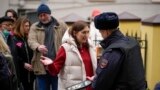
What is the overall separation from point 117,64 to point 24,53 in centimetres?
417

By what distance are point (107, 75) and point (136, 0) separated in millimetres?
16902

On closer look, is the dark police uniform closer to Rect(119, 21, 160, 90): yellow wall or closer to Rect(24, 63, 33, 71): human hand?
Rect(24, 63, 33, 71): human hand

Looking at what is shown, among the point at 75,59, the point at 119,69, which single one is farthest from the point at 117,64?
the point at 75,59

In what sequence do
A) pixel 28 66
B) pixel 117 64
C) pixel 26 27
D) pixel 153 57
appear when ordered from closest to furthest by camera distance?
pixel 117 64
pixel 28 66
pixel 26 27
pixel 153 57

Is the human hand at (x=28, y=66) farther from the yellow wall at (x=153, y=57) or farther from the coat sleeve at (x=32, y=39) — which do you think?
the yellow wall at (x=153, y=57)

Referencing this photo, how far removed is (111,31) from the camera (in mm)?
5328

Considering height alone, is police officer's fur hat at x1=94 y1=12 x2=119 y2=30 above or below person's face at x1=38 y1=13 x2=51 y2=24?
above

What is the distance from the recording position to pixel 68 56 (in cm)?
679

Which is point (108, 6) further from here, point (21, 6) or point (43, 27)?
point (43, 27)

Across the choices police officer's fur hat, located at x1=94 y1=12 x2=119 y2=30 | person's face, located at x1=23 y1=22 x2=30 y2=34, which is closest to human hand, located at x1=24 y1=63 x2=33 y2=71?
person's face, located at x1=23 y1=22 x2=30 y2=34

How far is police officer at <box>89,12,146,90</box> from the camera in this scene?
16.7 ft

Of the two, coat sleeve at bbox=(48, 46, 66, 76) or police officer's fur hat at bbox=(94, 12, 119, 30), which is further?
coat sleeve at bbox=(48, 46, 66, 76)

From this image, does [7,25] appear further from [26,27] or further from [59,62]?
[59,62]

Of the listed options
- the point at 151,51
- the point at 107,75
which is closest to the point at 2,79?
the point at 107,75
